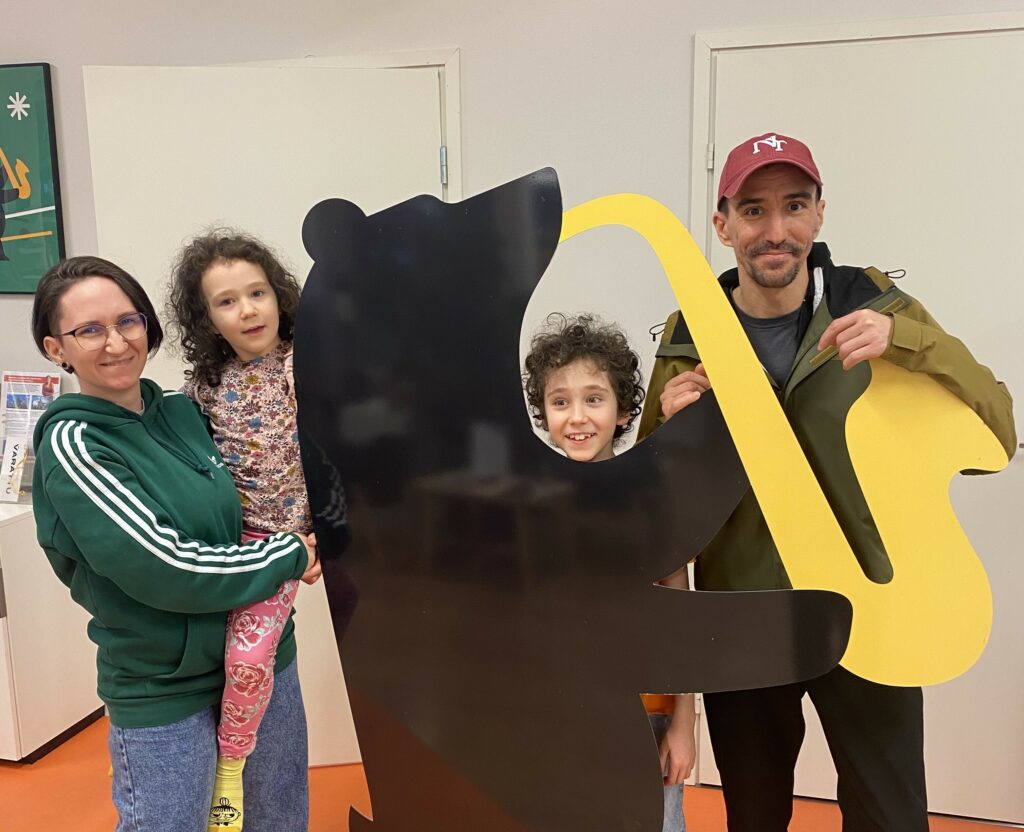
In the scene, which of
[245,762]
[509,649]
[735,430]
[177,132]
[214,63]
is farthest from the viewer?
[214,63]

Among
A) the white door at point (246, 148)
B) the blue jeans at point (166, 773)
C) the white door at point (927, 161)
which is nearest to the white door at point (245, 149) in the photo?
the white door at point (246, 148)

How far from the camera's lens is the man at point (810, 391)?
1.02m

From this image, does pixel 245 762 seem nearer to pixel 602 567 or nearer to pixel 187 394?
pixel 187 394

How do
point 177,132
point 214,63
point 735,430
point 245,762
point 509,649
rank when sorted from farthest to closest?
point 214,63 < point 177,132 < point 245,762 < point 509,649 < point 735,430

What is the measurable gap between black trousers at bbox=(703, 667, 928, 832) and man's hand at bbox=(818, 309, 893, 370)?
20.9 inches

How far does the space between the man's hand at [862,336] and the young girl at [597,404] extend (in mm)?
314

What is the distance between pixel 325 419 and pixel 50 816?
1.67 m

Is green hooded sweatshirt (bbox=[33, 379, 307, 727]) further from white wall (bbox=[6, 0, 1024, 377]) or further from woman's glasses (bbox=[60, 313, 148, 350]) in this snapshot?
white wall (bbox=[6, 0, 1024, 377])

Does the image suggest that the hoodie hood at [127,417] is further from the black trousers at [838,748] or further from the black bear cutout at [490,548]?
the black trousers at [838,748]

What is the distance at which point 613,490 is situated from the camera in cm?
106

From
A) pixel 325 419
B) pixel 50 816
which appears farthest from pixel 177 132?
pixel 50 816

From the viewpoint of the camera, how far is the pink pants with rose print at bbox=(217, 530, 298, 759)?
1.25 meters

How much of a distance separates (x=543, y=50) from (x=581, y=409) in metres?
1.30

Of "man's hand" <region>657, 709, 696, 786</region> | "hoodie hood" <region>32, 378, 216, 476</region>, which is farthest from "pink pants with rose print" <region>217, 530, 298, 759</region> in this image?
"man's hand" <region>657, 709, 696, 786</region>
